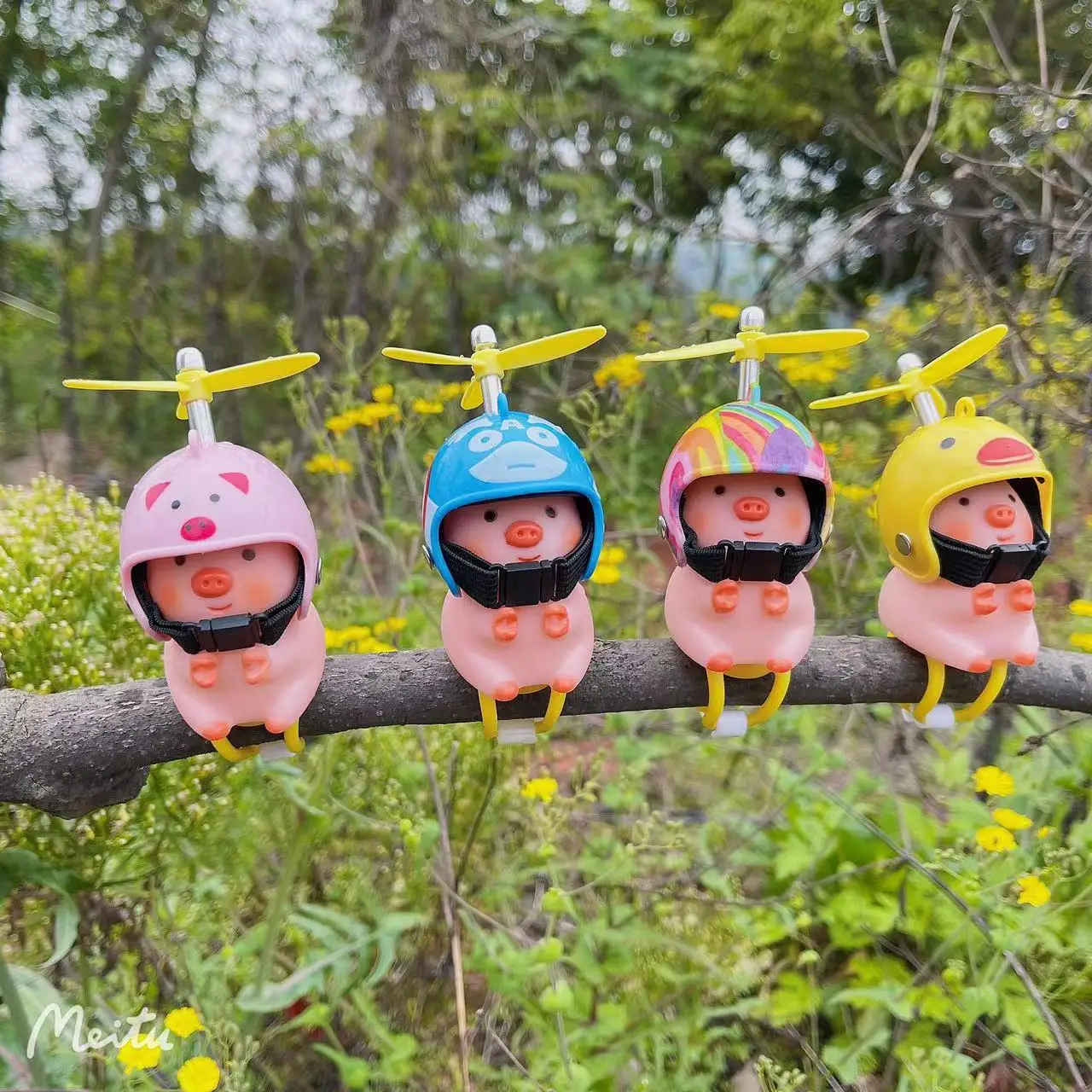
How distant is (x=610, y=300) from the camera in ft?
9.65

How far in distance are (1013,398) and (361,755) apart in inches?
51.2

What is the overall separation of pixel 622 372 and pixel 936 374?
82cm

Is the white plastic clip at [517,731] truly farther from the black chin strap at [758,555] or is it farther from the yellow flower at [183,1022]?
the yellow flower at [183,1022]

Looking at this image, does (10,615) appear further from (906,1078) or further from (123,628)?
(906,1078)

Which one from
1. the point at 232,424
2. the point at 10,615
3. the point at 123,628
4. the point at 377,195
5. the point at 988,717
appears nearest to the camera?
the point at 10,615

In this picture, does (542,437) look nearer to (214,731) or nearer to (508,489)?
(508,489)

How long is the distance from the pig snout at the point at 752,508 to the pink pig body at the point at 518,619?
0.17m

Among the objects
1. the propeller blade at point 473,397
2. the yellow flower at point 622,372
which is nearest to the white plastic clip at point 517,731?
the propeller blade at point 473,397

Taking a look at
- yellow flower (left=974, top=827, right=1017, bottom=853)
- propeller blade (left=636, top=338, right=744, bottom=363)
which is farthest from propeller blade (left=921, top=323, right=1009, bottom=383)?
yellow flower (left=974, top=827, right=1017, bottom=853)

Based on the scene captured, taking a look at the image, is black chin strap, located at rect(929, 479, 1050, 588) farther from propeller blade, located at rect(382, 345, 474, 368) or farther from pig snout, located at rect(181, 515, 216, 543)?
pig snout, located at rect(181, 515, 216, 543)

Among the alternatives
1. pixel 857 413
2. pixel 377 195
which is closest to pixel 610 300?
pixel 377 195

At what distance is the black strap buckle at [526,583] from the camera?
2.52ft

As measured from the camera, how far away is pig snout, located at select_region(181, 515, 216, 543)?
705 millimetres

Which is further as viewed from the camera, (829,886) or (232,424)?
(232,424)
